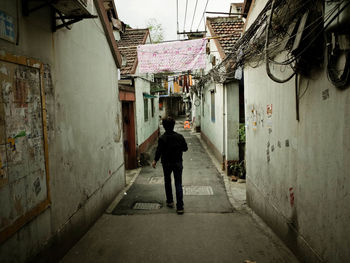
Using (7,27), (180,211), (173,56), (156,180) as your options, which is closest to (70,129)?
(7,27)

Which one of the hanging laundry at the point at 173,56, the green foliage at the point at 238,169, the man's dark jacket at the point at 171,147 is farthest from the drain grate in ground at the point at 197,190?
the hanging laundry at the point at 173,56

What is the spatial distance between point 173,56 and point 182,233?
6.77m

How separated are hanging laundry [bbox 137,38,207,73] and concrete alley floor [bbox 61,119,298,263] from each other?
469cm

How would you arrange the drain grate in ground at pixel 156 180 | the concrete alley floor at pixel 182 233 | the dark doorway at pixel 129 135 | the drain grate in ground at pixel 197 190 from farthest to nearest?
the dark doorway at pixel 129 135 < the drain grate in ground at pixel 156 180 < the drain grate in ground at pixel 197 190 < the concrete alley floor at pixel 182 233

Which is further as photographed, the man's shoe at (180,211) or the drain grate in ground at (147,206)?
the drain grate in ground at (147,206)

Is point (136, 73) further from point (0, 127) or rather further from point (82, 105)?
point (0, 127)

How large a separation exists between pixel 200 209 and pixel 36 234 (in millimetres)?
3840

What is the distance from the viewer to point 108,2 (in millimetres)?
11297

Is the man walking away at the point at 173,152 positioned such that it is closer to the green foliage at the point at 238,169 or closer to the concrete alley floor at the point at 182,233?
the concrete alley floor at the point at 182,233

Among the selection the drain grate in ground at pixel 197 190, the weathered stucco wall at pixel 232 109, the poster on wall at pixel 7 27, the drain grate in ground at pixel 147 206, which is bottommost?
the drain grate in ground at pixel 197 190

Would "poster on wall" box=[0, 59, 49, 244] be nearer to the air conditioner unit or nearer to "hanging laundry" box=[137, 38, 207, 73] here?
the air conditioner unit

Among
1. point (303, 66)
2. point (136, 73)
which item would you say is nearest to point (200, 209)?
point (303, 66)

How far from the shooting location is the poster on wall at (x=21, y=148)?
250cm

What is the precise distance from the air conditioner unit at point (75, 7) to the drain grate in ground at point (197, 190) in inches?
216
